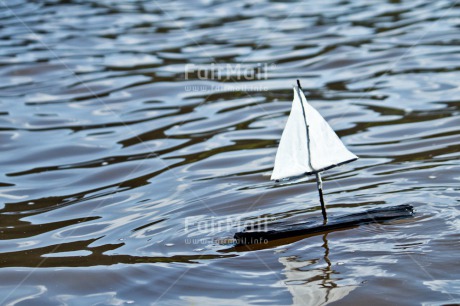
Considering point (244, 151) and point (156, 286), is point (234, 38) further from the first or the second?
point (156, 286)

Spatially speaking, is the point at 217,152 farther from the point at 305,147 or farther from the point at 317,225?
the point at 305,147

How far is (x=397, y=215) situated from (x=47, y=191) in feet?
8.61

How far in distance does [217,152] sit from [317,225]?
237cm

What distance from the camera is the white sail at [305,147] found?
3996mm

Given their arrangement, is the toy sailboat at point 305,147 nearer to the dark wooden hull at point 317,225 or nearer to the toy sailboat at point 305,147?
the toy sailboat at point 305,147

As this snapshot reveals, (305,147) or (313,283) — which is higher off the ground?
(305,147)

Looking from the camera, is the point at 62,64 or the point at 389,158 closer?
the point at 389,158

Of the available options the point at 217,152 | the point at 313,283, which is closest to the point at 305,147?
the point at 313,283

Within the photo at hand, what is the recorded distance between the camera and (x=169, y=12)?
12359 millimetres

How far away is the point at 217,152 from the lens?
655 centimetres

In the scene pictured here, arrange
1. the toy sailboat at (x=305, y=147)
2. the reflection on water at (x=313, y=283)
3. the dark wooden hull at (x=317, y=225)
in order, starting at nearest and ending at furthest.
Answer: the reflection on water at (x=313, y=283) → the toy sailboat at (x=305, y=147) → the dark wooden hull at (x=317, y=225)

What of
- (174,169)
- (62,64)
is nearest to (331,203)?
(174,169)

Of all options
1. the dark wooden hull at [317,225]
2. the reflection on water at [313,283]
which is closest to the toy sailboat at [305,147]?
the dark wooden hull at [317,225]

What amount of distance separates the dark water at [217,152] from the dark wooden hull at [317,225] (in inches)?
2.8
